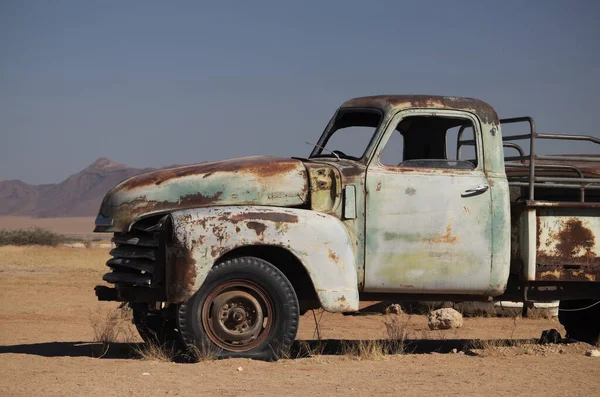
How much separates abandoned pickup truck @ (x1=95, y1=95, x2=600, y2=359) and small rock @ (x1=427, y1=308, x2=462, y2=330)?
3722mm

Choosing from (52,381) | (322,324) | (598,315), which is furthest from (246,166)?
(322,324)

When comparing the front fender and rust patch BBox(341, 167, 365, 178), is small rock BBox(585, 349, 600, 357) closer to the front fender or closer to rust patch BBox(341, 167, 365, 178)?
the front fender

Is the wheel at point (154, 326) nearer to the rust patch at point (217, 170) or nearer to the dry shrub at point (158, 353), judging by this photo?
the dry shrub at point (158, 353)

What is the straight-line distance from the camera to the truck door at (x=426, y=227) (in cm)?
775

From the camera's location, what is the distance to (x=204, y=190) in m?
7.51

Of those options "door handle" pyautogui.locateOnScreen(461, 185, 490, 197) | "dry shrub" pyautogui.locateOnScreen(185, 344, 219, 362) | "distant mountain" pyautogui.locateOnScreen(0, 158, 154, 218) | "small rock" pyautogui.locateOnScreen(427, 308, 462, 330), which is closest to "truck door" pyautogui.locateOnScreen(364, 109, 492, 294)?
"door handle" pyautogui.locateOnScreen(461, 185, 490, 197)

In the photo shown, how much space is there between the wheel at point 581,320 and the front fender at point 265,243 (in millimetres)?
2996

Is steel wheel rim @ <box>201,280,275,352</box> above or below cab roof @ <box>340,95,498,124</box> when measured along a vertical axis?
below

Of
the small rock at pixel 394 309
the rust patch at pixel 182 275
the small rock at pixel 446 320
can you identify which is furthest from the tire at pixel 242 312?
the small rock at pixel 394 309

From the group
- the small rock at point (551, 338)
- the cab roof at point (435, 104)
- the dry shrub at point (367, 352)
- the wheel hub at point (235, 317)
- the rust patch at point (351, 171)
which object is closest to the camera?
the wheel hub at point (235, 317)

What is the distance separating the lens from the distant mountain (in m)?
152

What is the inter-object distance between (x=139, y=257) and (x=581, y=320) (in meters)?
4.75

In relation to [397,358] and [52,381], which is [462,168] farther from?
[52,381]

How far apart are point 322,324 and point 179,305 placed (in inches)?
228
